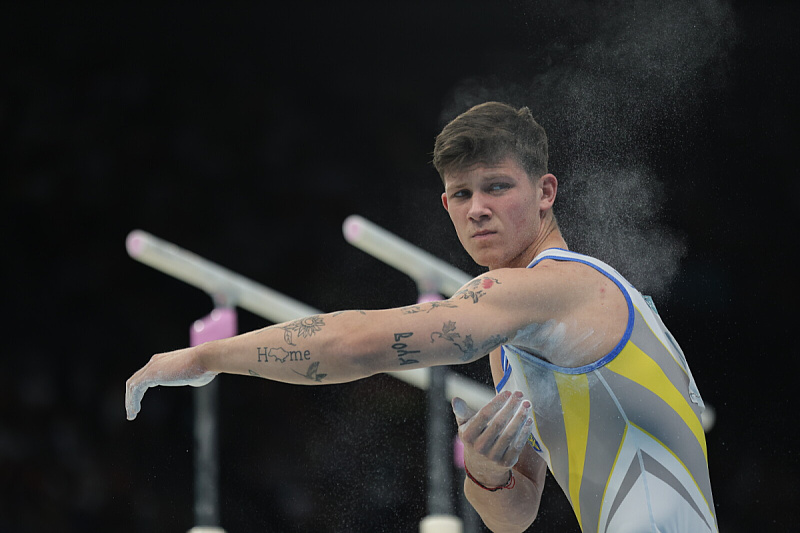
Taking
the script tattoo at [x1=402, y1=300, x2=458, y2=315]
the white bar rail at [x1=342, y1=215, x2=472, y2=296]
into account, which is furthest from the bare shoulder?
the white bar rail at [x1=342, y1=215, x2=472, y2=296]

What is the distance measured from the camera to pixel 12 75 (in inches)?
393

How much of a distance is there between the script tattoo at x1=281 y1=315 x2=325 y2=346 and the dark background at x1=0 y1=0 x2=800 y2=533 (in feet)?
13.2

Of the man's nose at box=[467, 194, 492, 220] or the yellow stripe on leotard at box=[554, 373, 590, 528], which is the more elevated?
the man's nose at box=[467, 194, 492, 220]

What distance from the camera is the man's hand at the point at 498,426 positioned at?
2225mm

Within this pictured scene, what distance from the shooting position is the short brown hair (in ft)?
8.29

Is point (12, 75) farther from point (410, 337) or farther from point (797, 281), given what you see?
point (410, 337)

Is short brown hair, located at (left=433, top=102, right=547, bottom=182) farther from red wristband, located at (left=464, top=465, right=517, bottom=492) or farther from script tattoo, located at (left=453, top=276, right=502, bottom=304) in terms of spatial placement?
red wristband, located at (left=464, top=465, right=517, bottom=492)

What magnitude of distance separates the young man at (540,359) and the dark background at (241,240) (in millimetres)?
3591

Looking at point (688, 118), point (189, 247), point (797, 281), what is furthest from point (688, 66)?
point (189, 247)

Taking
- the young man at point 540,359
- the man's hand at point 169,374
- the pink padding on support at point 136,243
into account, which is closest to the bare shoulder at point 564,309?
the young man at point 540,359

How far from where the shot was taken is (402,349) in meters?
2.03

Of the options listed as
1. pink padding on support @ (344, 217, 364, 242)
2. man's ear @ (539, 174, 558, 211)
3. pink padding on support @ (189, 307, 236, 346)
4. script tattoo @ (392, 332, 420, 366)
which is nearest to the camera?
script tattoo @ (392, 332, 420, 366)

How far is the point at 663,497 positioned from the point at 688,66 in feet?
6.78

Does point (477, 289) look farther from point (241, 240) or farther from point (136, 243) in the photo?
point (241, 240)
